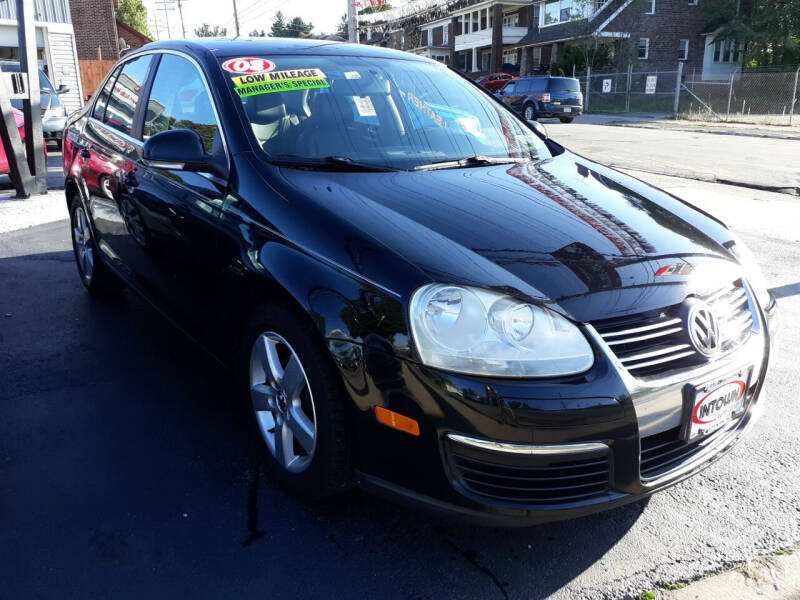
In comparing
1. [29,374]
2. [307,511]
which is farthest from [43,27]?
[307,511]

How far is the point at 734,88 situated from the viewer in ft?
87.1

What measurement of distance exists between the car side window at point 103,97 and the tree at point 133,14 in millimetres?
77605

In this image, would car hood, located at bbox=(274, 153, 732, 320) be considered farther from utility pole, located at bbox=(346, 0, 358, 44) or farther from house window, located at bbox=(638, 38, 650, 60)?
house window, located at bbox=(638, 38, 650, 60)

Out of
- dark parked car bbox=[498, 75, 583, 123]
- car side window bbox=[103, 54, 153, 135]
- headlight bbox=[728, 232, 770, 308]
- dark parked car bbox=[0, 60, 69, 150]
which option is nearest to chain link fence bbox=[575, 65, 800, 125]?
dark parked car bbox=[498, 75, 583, 123]

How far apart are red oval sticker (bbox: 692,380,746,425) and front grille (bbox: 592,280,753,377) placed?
0.11 meters

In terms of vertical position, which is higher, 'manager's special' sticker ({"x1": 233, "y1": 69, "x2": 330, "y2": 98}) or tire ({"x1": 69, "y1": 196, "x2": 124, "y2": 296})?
'manager's special' sticker ({"x1": 233, "y1": 69, "x2": 330, "y2": 98})

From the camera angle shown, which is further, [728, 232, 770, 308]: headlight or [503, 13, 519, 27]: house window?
[503, 13, 519, 27]: house window

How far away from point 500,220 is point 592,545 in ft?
3.72

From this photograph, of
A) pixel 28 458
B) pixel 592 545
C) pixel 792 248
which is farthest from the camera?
pixel 792 248

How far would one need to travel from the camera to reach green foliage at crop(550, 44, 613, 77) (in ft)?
118

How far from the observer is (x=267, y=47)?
330 centimetres

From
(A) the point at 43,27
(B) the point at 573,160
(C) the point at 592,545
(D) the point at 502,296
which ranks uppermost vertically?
(A) the point at 43,27

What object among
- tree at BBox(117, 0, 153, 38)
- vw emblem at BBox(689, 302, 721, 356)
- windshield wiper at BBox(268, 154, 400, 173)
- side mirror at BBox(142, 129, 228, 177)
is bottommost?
vw emblem at BBox(689, 302, 721, 356)

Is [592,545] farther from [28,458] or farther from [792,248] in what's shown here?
[792,248]
